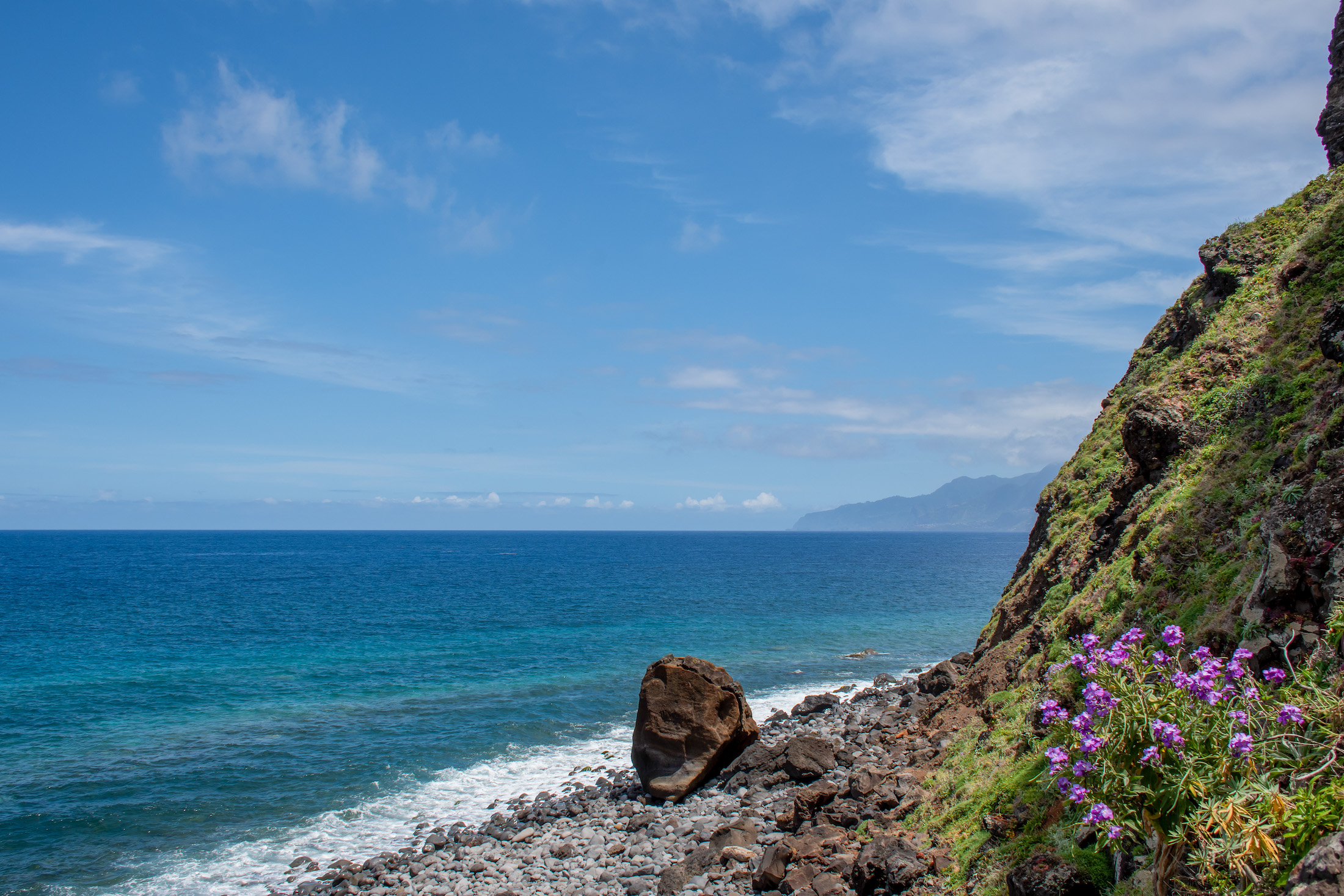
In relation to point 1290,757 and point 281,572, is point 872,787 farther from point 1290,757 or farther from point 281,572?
point 281,572

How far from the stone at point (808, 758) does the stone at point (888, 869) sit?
8.45m

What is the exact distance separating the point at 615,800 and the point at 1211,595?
17533 millimetres

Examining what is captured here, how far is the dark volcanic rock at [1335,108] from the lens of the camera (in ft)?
73.0

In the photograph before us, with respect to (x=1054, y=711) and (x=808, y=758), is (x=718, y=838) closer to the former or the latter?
(x=808, y=758)

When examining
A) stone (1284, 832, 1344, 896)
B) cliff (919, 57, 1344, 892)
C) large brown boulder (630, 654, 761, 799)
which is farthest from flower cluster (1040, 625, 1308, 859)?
large brown boulder (630, 654, 761, 799)

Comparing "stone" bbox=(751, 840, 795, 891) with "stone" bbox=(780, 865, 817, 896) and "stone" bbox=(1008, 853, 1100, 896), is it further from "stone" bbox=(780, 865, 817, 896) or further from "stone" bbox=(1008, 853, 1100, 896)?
"stone" bbox=(1008, 853, 1100, 896)

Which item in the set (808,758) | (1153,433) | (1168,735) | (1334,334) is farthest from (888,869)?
(1153,433)

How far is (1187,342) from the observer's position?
72.5 feet

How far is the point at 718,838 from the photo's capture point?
1720 cm

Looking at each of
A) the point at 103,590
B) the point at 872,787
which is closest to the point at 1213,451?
the point at 872,787

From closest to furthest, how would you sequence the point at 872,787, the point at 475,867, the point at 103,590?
the point at 872,787, the point at 475,867, the point at 103,590

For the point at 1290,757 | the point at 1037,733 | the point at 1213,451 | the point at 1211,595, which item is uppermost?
the point at 1213,451

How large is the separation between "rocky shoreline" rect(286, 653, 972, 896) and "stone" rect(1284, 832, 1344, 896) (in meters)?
7.22

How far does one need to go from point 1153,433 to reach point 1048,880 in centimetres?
1227
